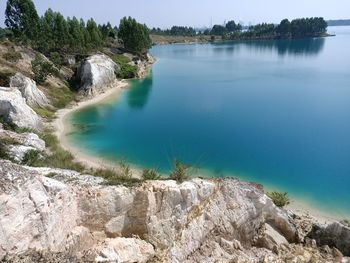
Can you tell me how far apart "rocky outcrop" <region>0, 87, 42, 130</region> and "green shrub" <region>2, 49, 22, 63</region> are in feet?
52.5

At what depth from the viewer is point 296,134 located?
34250 millimetres

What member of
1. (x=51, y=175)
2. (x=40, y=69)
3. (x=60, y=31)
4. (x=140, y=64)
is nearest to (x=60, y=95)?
(x=40, y=69)

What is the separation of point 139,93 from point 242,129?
2310cm

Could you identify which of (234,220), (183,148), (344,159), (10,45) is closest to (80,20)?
(10,45)

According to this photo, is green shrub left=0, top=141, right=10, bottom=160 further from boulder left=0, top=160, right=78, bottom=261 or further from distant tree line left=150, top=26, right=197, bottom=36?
distant tree line left=150, top=26, right=197, bottom=36

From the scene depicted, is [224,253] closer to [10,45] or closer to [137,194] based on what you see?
[137,194]

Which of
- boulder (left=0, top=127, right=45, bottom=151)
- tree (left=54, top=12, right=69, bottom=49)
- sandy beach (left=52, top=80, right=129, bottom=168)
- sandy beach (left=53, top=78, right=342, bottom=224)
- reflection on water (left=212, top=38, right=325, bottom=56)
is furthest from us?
reflection on water (left=212, top=38, right=325, bottom=56)

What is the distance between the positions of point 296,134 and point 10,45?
130 ft

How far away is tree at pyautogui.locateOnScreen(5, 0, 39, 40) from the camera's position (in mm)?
56906

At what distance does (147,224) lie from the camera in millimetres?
13367

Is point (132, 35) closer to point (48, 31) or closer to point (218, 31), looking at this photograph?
point (48, 31)

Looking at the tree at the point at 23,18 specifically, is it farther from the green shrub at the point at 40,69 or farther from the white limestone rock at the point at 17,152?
the white limestone rock at the point at 17,152

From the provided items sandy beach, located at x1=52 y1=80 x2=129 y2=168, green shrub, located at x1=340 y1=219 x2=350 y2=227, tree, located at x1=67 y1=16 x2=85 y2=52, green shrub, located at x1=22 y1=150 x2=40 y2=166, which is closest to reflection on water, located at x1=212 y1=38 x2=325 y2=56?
tree, located at x1=67 y1=16 x2=85 y2=52

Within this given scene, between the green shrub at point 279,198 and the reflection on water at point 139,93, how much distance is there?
27.5 m
